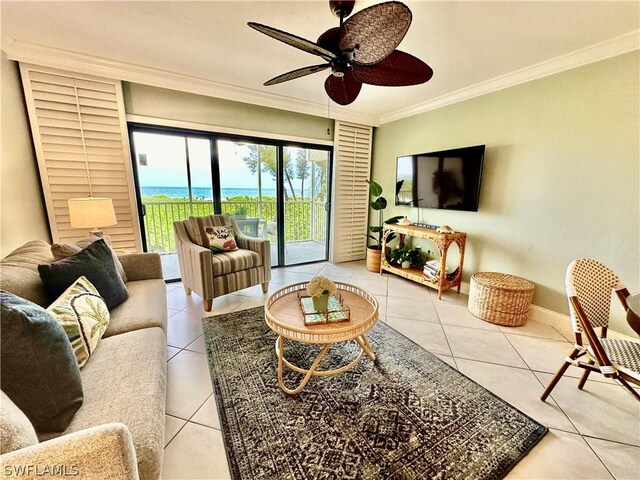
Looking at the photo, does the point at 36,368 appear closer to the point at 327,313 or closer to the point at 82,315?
the point at 82,315

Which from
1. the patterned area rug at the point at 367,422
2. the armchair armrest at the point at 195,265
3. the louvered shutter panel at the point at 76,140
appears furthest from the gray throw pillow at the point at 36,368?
the louvered shutter panel at the point at 76,140

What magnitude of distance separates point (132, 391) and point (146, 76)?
9.89ft

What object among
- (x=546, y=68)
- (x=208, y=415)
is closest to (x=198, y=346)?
(x=208, y=415)

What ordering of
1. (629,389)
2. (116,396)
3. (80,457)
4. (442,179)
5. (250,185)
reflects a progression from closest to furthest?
1. (80,457)
2. (116,396)
3. (629,389)
4. (442,179)
5. (250,185)

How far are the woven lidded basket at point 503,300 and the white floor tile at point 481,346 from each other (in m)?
0.21

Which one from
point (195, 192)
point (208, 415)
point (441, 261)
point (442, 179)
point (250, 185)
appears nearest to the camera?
point (208, 415)

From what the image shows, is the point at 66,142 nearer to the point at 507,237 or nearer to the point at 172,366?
the point at 172,366

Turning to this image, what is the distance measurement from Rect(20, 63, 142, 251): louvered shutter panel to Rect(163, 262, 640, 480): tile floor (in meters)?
1.35

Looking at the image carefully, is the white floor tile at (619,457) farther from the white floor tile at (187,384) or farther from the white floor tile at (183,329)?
the white floor tile at (183,329)

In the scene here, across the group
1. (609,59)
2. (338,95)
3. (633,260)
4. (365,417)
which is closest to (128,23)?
(338,95)

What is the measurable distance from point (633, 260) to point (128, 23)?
423cm

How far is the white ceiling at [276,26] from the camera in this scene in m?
1.71

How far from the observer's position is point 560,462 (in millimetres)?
1217

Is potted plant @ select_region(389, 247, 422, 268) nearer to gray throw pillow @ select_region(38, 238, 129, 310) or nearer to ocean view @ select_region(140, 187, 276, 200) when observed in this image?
ocean view @ select_region(140, 187, 276, 200)
